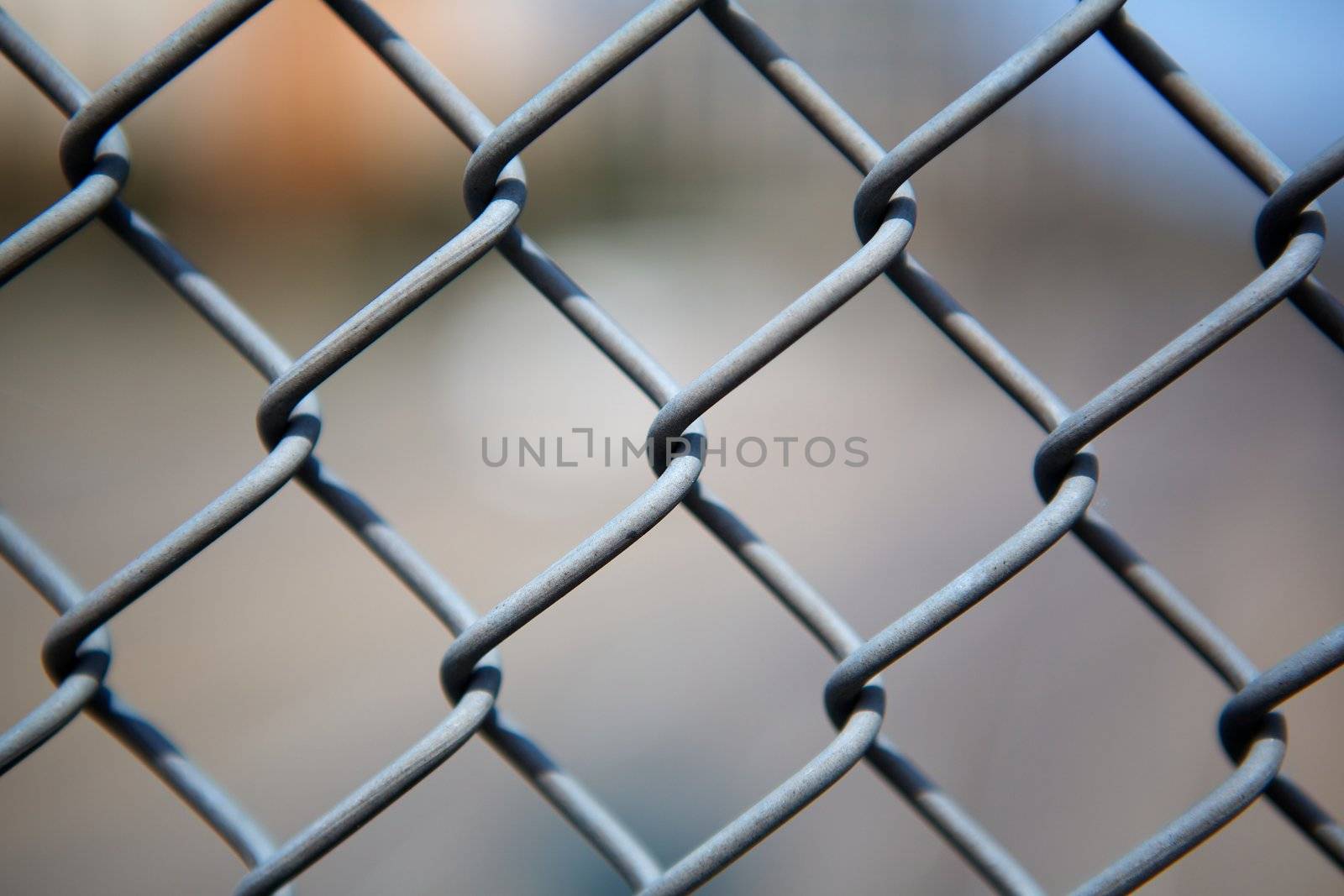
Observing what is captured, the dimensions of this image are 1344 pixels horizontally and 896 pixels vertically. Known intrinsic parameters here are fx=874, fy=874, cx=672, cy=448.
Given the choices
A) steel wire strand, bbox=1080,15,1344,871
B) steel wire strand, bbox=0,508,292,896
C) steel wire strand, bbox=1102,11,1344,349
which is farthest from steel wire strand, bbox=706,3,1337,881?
steel wire strand, bbox=0,508,292,896

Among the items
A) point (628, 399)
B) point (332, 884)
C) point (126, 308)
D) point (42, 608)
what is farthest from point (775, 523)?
point (126, 308)

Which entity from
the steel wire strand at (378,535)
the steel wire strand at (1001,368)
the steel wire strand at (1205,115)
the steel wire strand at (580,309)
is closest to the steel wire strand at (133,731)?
the steel wire strand at (378,535)

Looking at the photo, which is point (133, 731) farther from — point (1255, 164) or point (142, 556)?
point (1255, 164)

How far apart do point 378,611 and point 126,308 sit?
3.21 m

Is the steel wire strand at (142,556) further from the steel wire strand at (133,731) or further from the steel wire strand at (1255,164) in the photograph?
the steel wire strand at (1255,164)

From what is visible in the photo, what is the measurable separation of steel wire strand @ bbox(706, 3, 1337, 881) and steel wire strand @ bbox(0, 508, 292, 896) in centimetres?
42

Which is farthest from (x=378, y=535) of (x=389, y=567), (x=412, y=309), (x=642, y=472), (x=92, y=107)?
(x=642, y=472)

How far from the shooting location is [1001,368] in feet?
1.42

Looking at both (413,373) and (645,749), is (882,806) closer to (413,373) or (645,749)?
(645,749)

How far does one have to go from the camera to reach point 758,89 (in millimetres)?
4469

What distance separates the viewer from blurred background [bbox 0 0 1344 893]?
1.68 meters

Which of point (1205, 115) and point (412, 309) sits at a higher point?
point (412, 309)

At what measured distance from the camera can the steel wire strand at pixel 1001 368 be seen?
1.37 ft

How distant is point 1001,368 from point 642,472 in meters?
2.94
